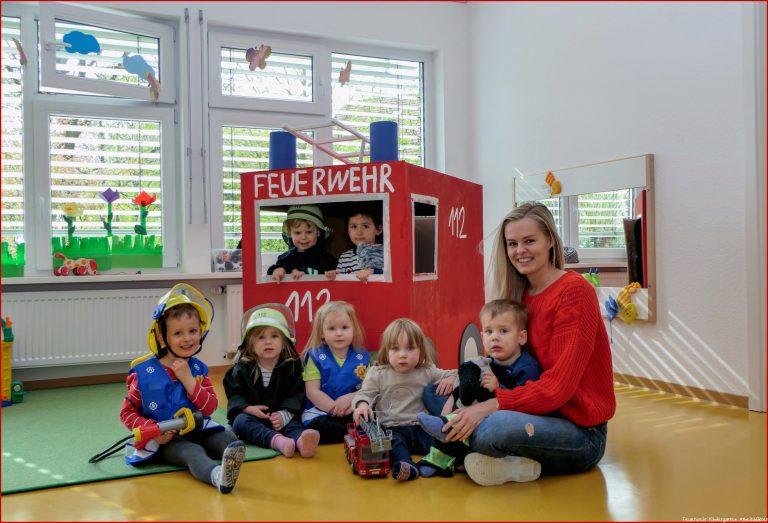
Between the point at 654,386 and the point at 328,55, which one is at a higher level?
the point at 328,55

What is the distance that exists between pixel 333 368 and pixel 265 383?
0.97 ft

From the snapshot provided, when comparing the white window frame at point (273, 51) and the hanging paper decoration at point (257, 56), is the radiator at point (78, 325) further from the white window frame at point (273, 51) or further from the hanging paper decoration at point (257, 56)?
the hanging paper decoration at point (257, 56)

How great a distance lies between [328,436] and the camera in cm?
276

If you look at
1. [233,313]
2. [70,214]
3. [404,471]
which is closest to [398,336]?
[404,471]

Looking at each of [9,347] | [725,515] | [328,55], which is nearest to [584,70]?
[328,55]

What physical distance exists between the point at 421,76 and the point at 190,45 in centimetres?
193

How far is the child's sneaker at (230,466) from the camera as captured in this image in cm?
208

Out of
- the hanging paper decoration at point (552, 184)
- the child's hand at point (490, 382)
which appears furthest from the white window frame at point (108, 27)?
the child's hand at point (490, 382)

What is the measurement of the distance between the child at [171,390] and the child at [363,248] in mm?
769

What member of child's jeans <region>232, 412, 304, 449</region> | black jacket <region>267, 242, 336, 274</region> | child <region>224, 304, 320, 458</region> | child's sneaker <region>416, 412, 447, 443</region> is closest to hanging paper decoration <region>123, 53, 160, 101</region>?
black jacket <region>267, 242, 336, 274</region>

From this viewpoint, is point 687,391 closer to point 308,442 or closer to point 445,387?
point 445,387

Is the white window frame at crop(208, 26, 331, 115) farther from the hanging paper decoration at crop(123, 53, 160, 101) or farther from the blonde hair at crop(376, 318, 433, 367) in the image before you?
the blonde hair at crop(376, 318, 433, 367)

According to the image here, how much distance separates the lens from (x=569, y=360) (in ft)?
7.00

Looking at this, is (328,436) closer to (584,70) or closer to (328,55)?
(584,70)
